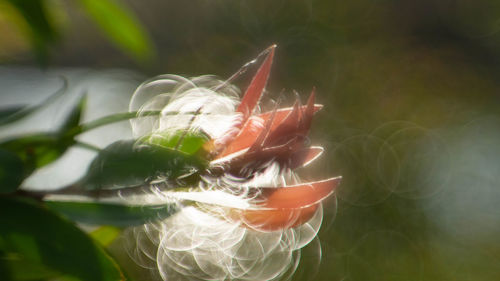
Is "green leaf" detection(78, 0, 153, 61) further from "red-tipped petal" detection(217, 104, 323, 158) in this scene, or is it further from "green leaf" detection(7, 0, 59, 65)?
"red-tipped petal" detection(217, 104, 323, 158)

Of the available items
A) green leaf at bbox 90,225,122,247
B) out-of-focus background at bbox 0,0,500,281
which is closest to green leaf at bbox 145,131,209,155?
green leaf at bbox 90,225,122,247

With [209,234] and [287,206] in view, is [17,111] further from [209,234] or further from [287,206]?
[209,234]

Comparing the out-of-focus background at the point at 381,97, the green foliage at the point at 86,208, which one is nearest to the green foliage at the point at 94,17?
the green foliage at the point at 86,208

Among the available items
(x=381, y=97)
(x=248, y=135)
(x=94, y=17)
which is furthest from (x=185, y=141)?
(x=381, y=97)

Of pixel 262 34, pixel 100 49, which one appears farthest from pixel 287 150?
pixel 262 34

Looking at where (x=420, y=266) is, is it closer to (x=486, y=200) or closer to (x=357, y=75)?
(x=486, y=200)

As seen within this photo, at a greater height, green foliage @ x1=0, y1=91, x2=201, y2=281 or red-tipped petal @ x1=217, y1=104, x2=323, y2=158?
red-tipped petal @ x1=217, y1=104, x2=323, y2=158

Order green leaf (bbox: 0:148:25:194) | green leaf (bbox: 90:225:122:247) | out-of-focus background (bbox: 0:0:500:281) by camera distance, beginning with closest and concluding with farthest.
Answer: green leaf (bbox: 0:148:25:194) < green leaf (bbox: 90:225:122:247) < out-of-focus background (bbox: 0:0:500:281)
